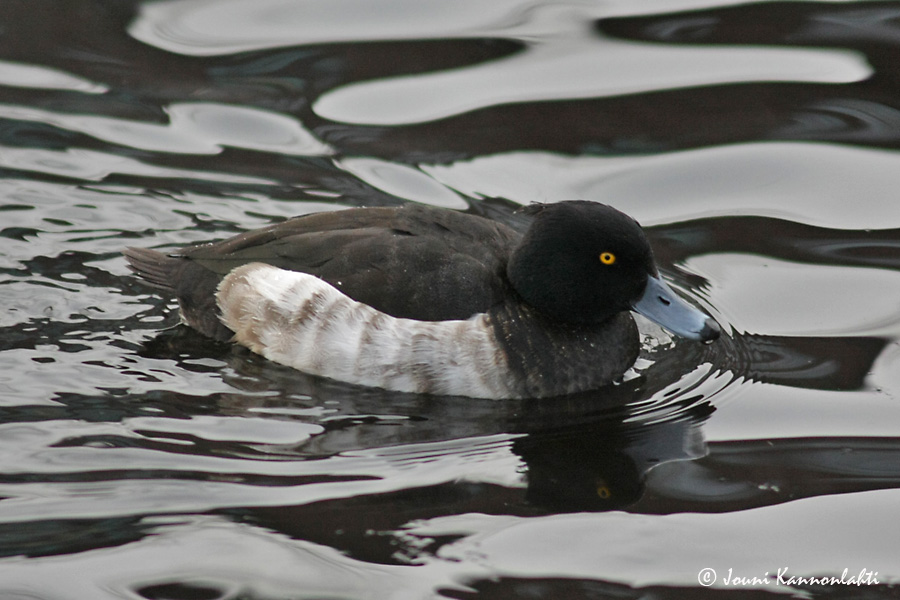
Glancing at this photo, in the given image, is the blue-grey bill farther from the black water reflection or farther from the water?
the black water reflection

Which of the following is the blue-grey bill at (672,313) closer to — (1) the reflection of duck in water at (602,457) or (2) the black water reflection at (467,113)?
(1) the reflection of duck in water at (602,457)

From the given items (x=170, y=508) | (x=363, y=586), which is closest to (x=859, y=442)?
(x=363, y=586)

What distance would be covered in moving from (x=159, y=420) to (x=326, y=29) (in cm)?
562

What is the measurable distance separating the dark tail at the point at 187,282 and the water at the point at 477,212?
0.12 m

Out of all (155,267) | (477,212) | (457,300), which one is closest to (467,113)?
(477,212)

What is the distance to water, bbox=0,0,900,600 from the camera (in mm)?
5031

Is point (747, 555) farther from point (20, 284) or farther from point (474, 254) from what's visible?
point (20, 284)

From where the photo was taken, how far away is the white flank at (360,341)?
21.4 ft

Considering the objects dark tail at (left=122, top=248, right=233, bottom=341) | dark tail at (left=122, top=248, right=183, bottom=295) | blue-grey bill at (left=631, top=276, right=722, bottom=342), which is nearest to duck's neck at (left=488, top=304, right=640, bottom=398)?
blue-grey bill at (left=631, top=276, right=722, bottom=342)

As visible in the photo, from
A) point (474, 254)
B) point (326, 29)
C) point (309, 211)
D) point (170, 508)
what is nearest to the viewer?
point (170, 508)

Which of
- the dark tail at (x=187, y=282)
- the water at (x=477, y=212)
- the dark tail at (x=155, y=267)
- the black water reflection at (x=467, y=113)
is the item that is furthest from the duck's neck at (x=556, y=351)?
the black water reflection at (x=467, y=113)

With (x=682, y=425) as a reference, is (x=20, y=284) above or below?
above

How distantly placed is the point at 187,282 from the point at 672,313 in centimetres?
277

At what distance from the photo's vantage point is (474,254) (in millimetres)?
6727
